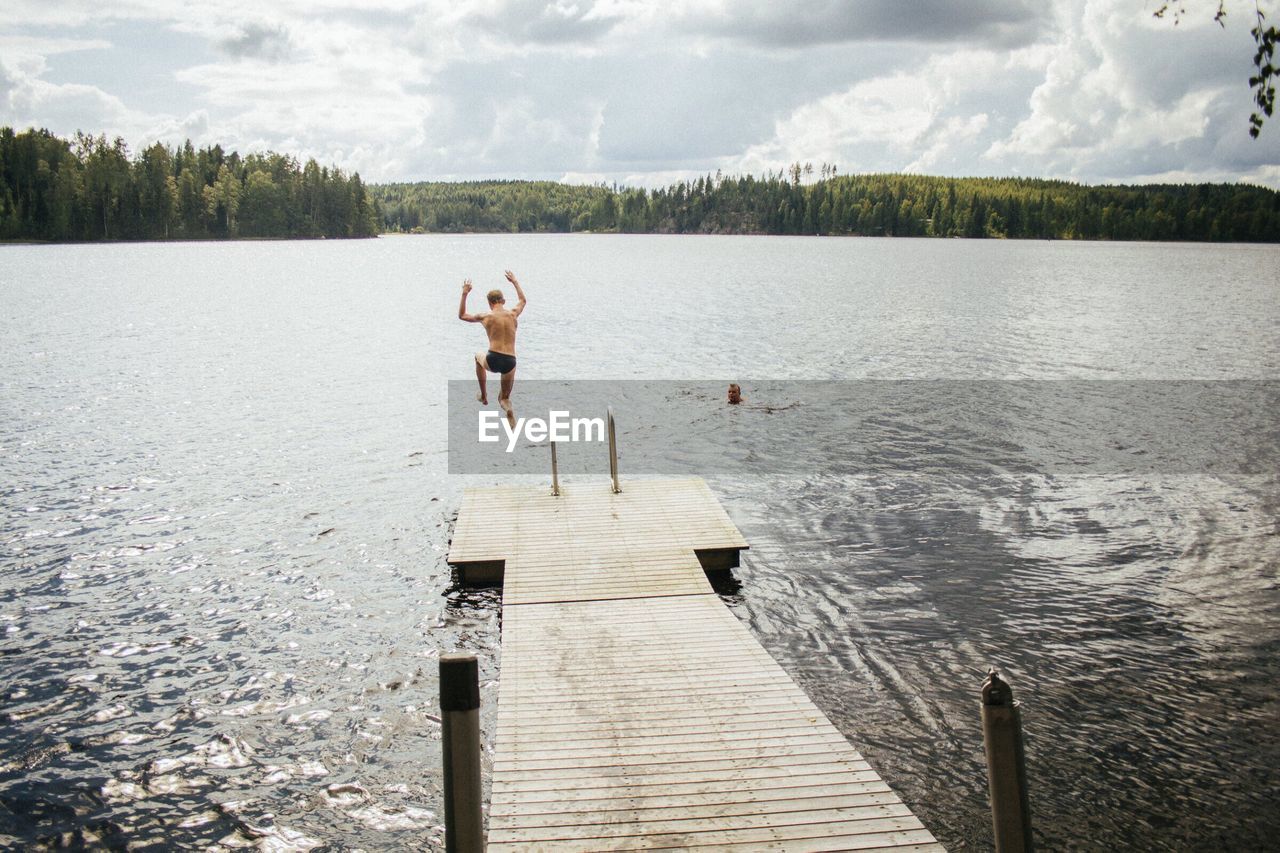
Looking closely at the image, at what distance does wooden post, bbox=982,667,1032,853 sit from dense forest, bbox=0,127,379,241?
565 feet

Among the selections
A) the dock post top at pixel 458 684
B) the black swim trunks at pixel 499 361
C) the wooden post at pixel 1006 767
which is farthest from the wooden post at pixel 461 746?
the black swim trunks at pixel 499 361

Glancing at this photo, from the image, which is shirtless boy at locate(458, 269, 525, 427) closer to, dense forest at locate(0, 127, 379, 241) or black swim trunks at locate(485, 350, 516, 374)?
black swim trunks at locate(485, 350, 516, 374)

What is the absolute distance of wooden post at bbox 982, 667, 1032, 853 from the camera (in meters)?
4.92

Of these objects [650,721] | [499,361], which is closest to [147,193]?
[499,361]

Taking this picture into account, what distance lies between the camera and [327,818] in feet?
24.9

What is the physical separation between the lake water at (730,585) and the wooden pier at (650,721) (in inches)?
35.6

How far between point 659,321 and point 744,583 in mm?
39638

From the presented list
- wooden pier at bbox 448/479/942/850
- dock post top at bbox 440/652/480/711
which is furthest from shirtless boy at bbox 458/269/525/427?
dock post top at bbox 440/652/480/711

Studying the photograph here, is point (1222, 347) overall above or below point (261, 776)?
above

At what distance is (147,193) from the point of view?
158 m

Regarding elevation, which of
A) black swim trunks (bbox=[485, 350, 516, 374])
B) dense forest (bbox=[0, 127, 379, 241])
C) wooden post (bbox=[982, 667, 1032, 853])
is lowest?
wooden post (bbox=[982, 667, 1032, 853])

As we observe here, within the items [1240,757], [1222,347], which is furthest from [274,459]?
[1222,347]

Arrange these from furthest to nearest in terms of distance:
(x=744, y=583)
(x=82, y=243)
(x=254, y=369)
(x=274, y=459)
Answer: (x=82, y=243)
(x=254, y=369)
(x=274, y=459)
(x=744, y=583)

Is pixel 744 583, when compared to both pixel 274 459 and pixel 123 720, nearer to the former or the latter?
pixel 123 720
